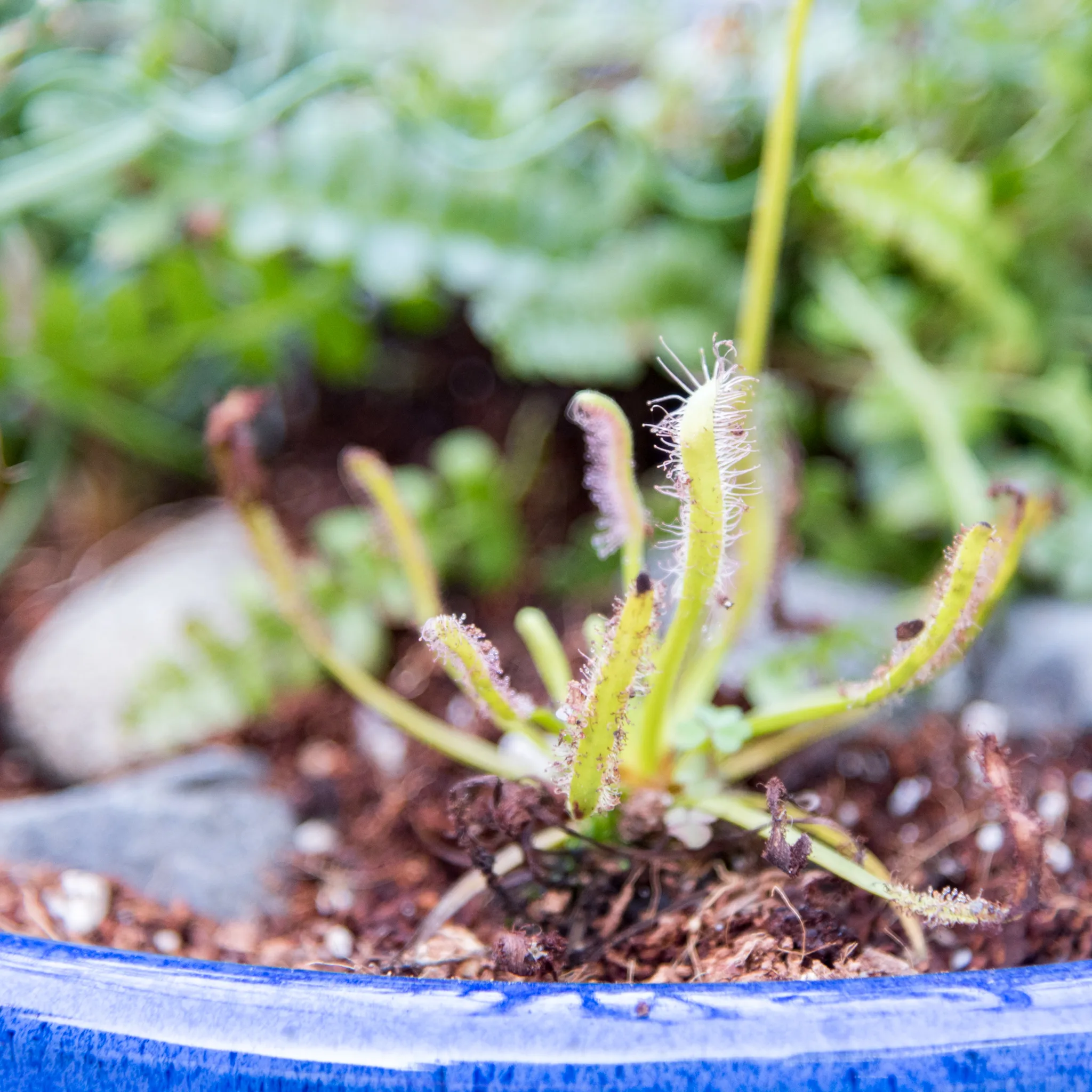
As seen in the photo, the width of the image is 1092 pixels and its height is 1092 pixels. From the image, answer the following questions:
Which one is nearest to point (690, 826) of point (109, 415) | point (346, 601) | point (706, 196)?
point (346, 601)

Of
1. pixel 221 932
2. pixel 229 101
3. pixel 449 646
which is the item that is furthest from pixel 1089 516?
pixel 229 101

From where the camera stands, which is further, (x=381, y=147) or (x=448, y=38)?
(x=448, y=38)

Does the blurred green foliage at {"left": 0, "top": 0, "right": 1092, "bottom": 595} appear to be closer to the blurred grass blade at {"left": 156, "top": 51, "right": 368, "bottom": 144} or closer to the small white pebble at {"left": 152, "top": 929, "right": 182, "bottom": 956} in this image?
the blurred grass blade at {"left": 156, "top": 51, "right": 368, "bottom": 144}

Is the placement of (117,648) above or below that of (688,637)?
below

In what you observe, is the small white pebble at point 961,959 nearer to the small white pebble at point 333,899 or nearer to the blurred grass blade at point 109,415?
the small white pebble at point 333,899

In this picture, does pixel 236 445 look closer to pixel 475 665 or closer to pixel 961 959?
pixel 475 665

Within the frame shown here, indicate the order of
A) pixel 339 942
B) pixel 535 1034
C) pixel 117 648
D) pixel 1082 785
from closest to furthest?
pixel 535 1034 < pixel 339 942 < pixel 1082 785 < pixel 117 648

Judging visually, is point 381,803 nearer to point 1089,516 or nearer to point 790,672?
point 790,672
